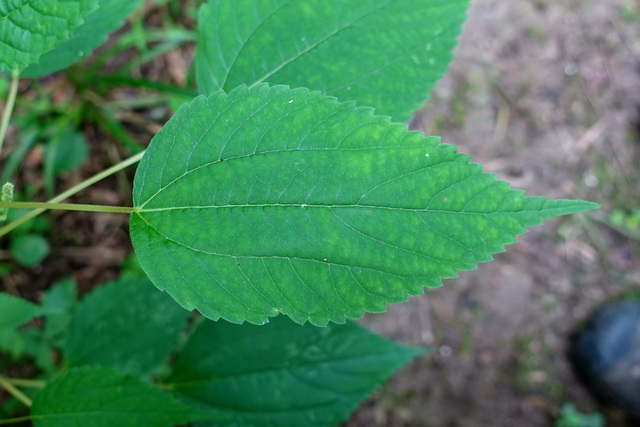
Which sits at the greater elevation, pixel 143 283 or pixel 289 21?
pixel 289 21

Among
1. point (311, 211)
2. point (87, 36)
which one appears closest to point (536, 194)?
point (311, 211)

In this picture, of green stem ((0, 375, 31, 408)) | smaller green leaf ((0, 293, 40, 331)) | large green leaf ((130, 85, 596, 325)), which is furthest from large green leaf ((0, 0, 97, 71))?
green stem ((0, 375, 31, 408))

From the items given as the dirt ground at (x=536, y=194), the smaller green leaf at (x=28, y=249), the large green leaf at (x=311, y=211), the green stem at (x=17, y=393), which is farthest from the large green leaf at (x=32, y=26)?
the dirt ground at (x=536, y=194)

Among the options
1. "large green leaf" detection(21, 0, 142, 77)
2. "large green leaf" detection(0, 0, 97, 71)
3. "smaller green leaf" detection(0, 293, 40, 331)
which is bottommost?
"smaller green leaf" detection(0, 293, 40, 331)

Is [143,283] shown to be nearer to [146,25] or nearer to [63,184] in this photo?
[63,184]

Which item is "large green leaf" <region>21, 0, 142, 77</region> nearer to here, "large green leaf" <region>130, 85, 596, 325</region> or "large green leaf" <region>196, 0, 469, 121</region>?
"large green leaf" <region>196, 0, 469, 121</region>

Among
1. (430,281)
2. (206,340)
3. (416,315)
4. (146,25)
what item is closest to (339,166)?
(430,281)

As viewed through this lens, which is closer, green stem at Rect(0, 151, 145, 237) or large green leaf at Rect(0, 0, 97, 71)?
large green leaf at Rect(0, 0, 97, 71)
